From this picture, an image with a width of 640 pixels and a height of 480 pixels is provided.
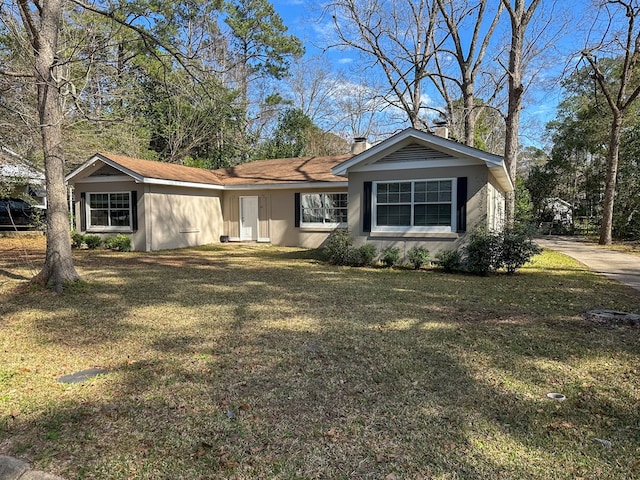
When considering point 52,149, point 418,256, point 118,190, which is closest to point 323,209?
point 418,256

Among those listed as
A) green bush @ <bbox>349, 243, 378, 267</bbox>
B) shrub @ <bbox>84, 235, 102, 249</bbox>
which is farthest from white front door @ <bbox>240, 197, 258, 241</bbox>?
green bush @ <bbox>349, 243, 378, 267</bbox>

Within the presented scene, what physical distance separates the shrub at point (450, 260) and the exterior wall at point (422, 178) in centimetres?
40

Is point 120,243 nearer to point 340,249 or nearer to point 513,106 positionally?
point 340,249

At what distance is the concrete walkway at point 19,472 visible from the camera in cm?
262

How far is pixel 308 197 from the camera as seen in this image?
16.3 meters

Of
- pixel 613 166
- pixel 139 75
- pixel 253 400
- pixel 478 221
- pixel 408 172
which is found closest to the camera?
pixel 253 400

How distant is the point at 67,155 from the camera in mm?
17672

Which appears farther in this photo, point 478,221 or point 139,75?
point 139,75

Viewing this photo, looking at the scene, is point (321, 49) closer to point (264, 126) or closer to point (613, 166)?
point (264, 126)

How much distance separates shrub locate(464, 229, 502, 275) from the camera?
10.2 m

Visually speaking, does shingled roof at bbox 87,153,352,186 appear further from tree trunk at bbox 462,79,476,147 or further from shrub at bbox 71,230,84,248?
tree trunk at bbox 462,79,476,147

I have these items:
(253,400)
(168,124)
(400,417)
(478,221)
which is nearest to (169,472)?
(253,400)

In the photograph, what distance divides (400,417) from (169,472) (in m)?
1.73

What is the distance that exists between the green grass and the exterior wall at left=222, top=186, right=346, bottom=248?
844cm
